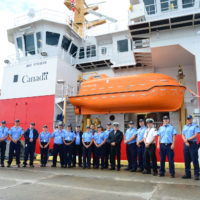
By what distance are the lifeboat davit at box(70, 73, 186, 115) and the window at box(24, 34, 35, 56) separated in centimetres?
419

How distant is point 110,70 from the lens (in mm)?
10969

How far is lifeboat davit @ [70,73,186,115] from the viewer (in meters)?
6.40

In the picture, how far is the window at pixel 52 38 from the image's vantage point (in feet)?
32.9

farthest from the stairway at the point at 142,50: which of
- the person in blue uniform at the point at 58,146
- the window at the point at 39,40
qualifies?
the window at the point at 39,40

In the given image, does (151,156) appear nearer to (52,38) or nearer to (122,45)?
(122,45)

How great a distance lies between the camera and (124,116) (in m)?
8.38

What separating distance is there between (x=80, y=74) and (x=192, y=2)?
670cm

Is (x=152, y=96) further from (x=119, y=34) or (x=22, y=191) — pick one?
(x=119, y=34)

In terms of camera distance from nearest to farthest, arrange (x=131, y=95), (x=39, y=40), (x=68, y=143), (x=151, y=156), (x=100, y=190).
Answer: (x=100, y=190) → (x=151, y=156) → (x=68, y=143) → (x=131, y=95) → (x=39, y=40)

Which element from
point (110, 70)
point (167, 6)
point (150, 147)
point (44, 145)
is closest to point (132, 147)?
point (150, 147)

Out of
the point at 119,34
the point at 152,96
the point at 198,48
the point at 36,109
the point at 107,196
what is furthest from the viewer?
the point at 119,34

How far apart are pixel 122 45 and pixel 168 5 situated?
156 inches

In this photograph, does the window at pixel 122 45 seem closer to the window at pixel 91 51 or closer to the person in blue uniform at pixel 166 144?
the window at pixel 91 51

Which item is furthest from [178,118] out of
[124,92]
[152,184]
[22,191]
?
[22,191]
